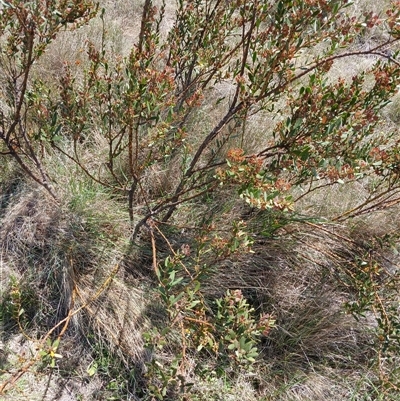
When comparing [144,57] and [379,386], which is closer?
[144,57]

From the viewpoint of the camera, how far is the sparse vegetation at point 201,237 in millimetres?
1537

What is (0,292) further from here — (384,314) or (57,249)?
(384,314)

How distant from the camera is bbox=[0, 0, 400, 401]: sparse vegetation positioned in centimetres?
154

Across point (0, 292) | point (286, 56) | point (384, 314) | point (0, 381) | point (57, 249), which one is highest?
point (286, 56)

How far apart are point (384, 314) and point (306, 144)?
815mm

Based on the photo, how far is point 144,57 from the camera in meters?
1.53

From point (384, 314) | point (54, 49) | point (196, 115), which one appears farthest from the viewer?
point (54, 49)

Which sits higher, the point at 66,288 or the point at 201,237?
the point at 201,237

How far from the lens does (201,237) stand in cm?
182

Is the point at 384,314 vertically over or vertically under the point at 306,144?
under

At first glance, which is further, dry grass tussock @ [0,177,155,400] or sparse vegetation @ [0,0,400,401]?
dry grass tussock @ [0,177,155,400]

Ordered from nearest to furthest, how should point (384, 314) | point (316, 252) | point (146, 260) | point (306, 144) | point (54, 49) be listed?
point (306, 144), point (384, 314), point (146, 260), point (316, 252), point (54, 49)

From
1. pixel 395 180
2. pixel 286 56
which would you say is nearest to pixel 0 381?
pixel 286 56

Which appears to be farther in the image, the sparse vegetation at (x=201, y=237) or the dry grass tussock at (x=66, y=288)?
the dry grass tussock at (x=66, y=288)
